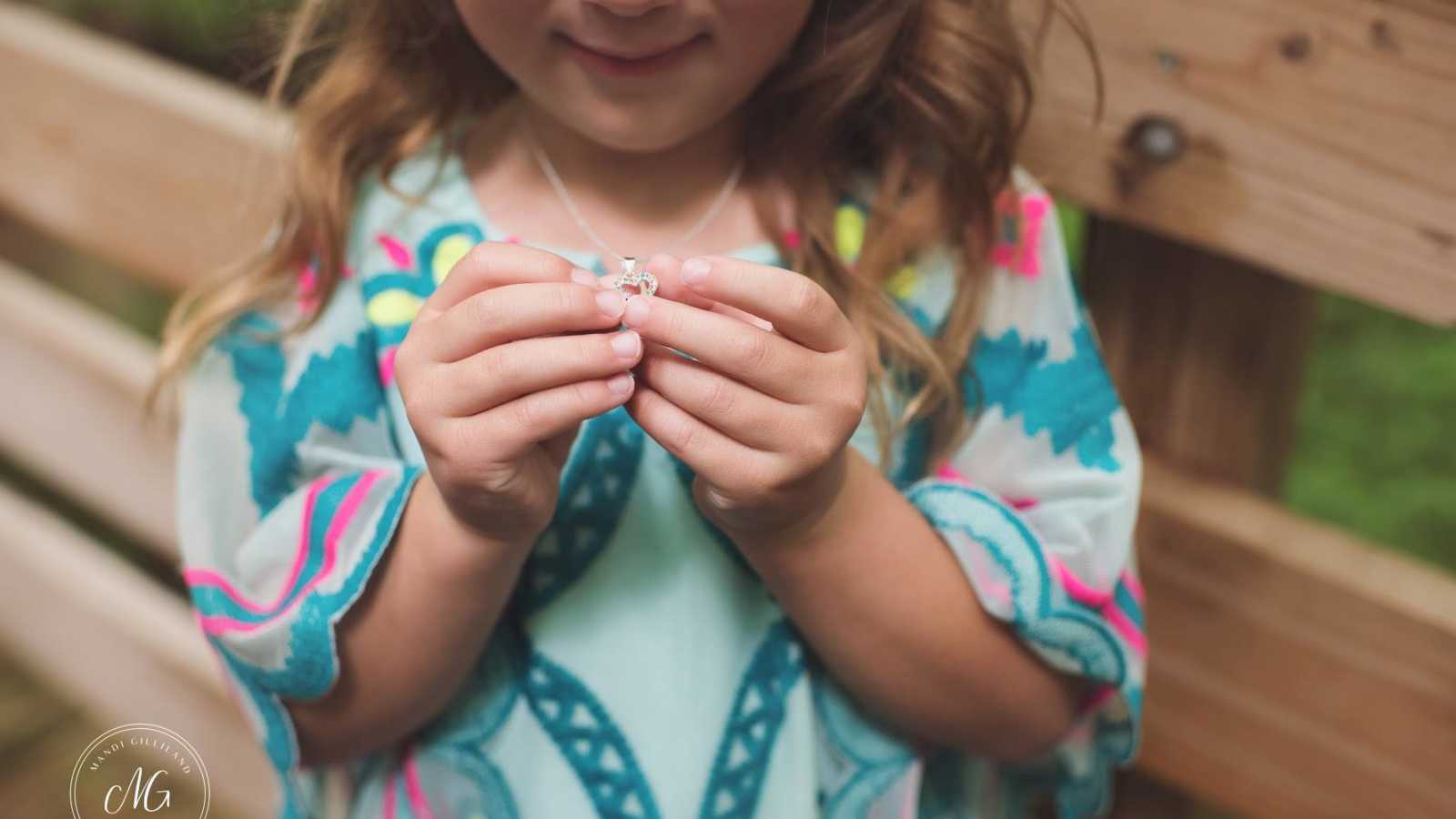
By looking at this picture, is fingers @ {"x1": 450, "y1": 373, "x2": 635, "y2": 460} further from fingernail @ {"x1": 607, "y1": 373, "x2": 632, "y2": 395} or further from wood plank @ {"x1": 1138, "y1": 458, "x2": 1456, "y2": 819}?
wood plank @ {"x1": 1138, "y1": 458, "x2": 1456, "y2": 819}

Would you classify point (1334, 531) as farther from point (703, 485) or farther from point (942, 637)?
point (703, 485)

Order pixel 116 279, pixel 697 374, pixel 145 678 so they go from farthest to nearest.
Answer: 1. pixel 116 279
2. pixel 145 678
3. pixel 697 374

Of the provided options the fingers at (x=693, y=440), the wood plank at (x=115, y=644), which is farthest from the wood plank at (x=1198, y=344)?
the wood plank at (x=115, y=644)

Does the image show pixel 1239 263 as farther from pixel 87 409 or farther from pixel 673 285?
pixel 87 409

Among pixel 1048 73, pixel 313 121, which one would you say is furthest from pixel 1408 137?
pixel 313 121

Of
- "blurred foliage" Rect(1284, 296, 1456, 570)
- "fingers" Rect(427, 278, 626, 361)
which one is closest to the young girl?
"fingers" Rect(427, 278, 626, 361)

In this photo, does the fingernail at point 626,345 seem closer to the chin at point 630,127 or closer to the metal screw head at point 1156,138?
the chin at point 630,127
